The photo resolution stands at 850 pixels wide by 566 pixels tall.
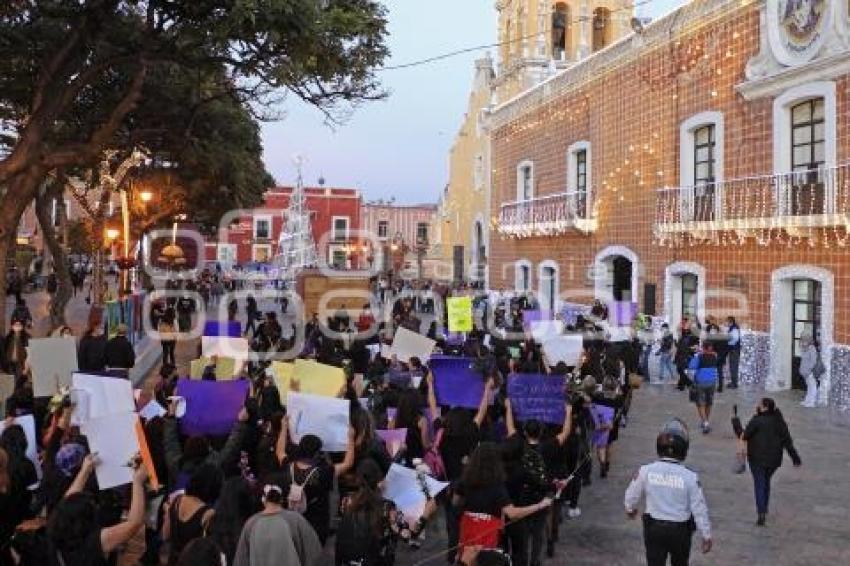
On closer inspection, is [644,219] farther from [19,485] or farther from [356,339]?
[19,485]

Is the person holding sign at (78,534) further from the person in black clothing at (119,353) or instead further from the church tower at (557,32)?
the church tower at (557,32)

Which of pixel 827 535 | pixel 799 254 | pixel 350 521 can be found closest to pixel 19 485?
pixel 350 521

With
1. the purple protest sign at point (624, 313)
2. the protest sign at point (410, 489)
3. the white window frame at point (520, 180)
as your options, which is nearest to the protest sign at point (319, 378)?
the protest sign at point (410, 489)

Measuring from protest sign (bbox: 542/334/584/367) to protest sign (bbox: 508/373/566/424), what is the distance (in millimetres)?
5362

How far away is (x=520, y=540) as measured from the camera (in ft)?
21.2

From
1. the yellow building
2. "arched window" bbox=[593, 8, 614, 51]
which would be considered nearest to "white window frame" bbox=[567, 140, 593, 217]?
the yellow building

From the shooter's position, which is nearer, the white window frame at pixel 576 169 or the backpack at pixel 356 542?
the backpack at pixel 356 542

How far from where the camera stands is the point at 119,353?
42.3ft

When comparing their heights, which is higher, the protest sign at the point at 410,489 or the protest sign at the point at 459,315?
the protest sign at the point at 459,315

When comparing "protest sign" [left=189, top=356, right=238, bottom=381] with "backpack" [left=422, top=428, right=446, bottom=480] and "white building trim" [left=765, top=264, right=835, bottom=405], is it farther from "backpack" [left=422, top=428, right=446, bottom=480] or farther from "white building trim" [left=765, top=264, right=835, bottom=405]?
"white building trim" [left=765, top=264, right=835, bottom=405]

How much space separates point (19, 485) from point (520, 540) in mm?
3648

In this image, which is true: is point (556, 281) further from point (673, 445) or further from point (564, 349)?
point (673, 445)

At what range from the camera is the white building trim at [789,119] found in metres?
16.1

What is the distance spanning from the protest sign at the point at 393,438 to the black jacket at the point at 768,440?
3.67m
